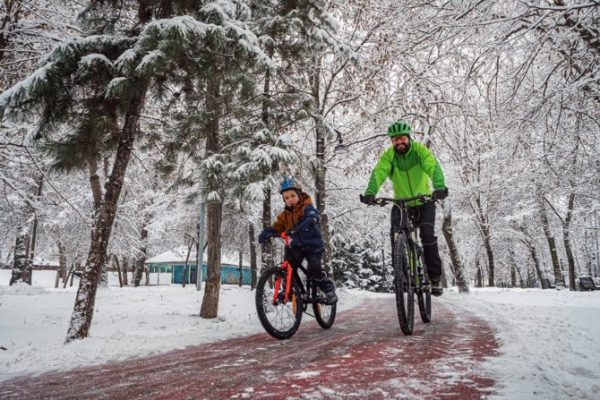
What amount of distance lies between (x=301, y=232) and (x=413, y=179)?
1595 mm

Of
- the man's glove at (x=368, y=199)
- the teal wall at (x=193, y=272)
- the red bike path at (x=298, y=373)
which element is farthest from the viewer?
the teal wall at (x=193, y=272)

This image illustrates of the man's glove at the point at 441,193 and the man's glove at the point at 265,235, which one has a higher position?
the man's glove at the point at 441,193

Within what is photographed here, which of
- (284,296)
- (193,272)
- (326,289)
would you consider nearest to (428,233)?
(326,289)

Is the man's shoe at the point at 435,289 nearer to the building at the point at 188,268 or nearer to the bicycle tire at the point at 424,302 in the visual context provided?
the bicycle tire at the point at 424,302

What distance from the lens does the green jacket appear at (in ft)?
15.7

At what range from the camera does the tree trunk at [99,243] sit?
5258 millimetres

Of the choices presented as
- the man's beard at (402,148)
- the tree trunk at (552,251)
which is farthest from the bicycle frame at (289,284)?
the tree trunk at (552,251)

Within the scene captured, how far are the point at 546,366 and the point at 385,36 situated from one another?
611cm

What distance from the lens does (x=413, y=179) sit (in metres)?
4.86

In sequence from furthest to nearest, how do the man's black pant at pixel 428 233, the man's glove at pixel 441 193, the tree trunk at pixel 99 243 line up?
the tree trunk at pixel 99 243 → the man's black pant at pixel 428 233 → the man's glove at pixel 441 193

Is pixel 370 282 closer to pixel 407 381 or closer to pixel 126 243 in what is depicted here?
pixel 126 243

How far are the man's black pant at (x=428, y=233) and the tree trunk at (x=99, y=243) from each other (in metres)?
4.04

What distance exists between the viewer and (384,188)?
50.0 feet

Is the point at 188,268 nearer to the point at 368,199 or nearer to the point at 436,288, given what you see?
the point at 436,288
